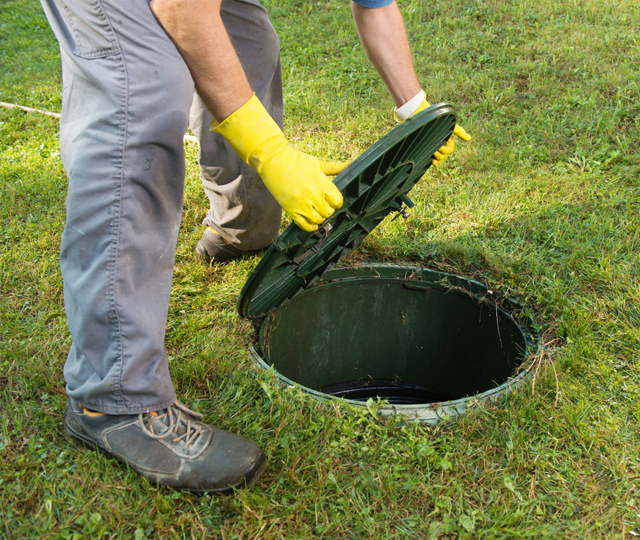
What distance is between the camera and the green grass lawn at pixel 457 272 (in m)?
1.53

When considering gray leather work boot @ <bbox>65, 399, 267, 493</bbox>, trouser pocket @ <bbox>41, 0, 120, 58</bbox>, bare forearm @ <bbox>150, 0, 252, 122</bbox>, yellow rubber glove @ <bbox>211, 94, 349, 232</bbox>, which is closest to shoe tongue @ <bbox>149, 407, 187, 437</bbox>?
gray leather work boot @ <bbox>65, 399, 267, 493</bbox>

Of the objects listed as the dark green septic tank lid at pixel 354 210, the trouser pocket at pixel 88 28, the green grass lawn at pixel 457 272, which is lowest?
the green grass lawn at pixel 457 272

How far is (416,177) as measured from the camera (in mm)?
2318

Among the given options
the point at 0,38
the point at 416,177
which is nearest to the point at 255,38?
the point at 416,177

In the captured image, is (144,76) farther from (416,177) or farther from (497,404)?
(497,404)

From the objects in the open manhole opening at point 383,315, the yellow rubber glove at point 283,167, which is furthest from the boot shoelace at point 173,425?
the yellow rubber glove at point 283,167

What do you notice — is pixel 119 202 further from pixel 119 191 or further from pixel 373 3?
pixel 373 3

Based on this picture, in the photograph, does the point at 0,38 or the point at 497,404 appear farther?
the point at 0,38

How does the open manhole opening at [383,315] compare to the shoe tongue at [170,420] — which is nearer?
the shoe tongue at [170,420]

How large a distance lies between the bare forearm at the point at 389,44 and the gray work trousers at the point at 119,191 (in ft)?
3.51

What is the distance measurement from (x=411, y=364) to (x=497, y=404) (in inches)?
47.4

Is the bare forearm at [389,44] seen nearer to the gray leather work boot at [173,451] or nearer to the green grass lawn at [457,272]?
the green grass lawn at [457,272]

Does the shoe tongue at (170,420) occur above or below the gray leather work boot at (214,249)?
above

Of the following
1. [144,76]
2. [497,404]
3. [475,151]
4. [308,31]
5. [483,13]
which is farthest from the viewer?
[308,31]
